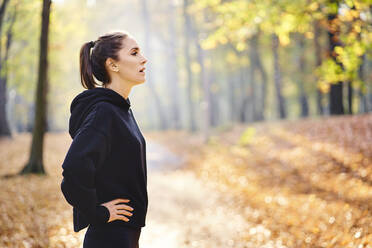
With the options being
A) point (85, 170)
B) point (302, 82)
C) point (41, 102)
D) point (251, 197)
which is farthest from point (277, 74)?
point (85, 170)

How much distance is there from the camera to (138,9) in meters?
30.6

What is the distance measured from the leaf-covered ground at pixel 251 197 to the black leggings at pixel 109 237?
141 inches

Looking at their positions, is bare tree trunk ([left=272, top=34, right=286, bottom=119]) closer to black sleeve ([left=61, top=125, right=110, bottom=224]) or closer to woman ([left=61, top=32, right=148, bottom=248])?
woman ([left=61, top=32, right=148, bottom=248])

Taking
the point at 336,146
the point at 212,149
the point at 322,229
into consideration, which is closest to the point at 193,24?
the point at 212,149

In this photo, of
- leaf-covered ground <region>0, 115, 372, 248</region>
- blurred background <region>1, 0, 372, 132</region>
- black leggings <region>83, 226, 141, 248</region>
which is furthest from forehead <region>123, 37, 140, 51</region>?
blurred background <region>1, 0, 372, 132</region>

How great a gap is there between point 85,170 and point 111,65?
0.75 meters

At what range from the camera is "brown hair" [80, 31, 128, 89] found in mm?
2120

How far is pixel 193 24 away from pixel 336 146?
18.5m

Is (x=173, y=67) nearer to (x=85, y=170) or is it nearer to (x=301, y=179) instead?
(x=301, y=179)

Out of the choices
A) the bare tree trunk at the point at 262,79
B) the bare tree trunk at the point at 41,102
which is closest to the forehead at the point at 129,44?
the bare tree trunk at the point at 41,102

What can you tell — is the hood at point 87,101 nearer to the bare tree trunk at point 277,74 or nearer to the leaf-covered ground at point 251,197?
the leaf-covered ground at point 251,197

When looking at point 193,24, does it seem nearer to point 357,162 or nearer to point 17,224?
point 357,162

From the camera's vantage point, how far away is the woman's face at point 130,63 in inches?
84.4

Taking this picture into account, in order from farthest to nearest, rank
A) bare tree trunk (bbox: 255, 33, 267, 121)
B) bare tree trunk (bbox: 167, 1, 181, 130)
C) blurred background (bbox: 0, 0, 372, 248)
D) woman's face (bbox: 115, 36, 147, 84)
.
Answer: bare tree trunk (bbox: 167, 1, 181, 130) → bare tree trunk (bbox: 255, 33, 267, 121) → blurred background (bbox: 0, 0, 372, 248) → woman's face (bbox: 115, 36, 147, 84)
